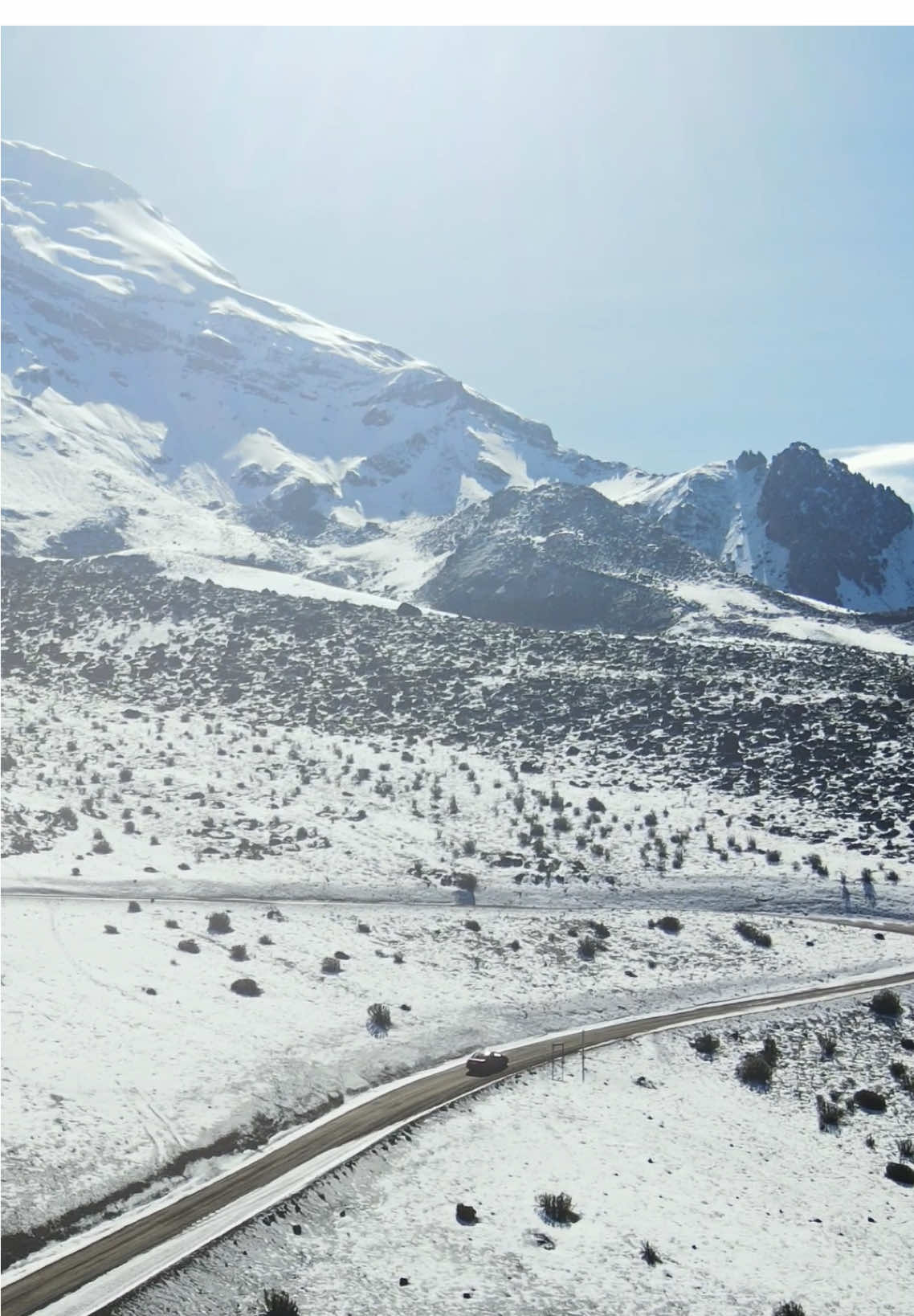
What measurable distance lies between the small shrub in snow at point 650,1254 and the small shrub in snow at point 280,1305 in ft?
25.4

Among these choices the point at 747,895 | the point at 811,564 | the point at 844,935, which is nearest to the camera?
the point at 844,935

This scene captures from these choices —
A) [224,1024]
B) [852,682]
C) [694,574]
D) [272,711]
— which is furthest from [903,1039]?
[694,574]

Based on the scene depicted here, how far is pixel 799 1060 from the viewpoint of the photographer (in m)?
32.0

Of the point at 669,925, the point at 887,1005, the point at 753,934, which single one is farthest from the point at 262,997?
the point at 887,1005

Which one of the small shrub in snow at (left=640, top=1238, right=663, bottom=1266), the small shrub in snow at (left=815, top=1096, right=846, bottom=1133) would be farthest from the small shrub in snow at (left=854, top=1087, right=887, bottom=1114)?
the small shrub in snow at (left=640, top=1238, right=663, bottom=1266)

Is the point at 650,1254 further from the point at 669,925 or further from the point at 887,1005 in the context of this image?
the point at 669,925

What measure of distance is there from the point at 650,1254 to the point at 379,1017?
42.8ft

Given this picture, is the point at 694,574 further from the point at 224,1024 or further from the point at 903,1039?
the point at 224,1024

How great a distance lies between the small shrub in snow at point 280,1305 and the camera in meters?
18.8

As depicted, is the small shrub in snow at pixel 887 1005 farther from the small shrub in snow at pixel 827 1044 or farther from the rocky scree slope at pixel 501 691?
the rocky scree slope at pixel 501 691

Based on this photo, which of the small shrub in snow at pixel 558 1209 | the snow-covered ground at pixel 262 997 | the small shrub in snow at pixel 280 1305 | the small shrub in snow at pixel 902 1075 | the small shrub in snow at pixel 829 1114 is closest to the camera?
the small shrub in snow at pixel 280 1305

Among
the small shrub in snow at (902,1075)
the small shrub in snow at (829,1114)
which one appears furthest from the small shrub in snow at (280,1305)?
the small shrub in snow at (902,1075)

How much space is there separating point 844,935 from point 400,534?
154 meters

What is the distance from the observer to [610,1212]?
2298 centimetres
